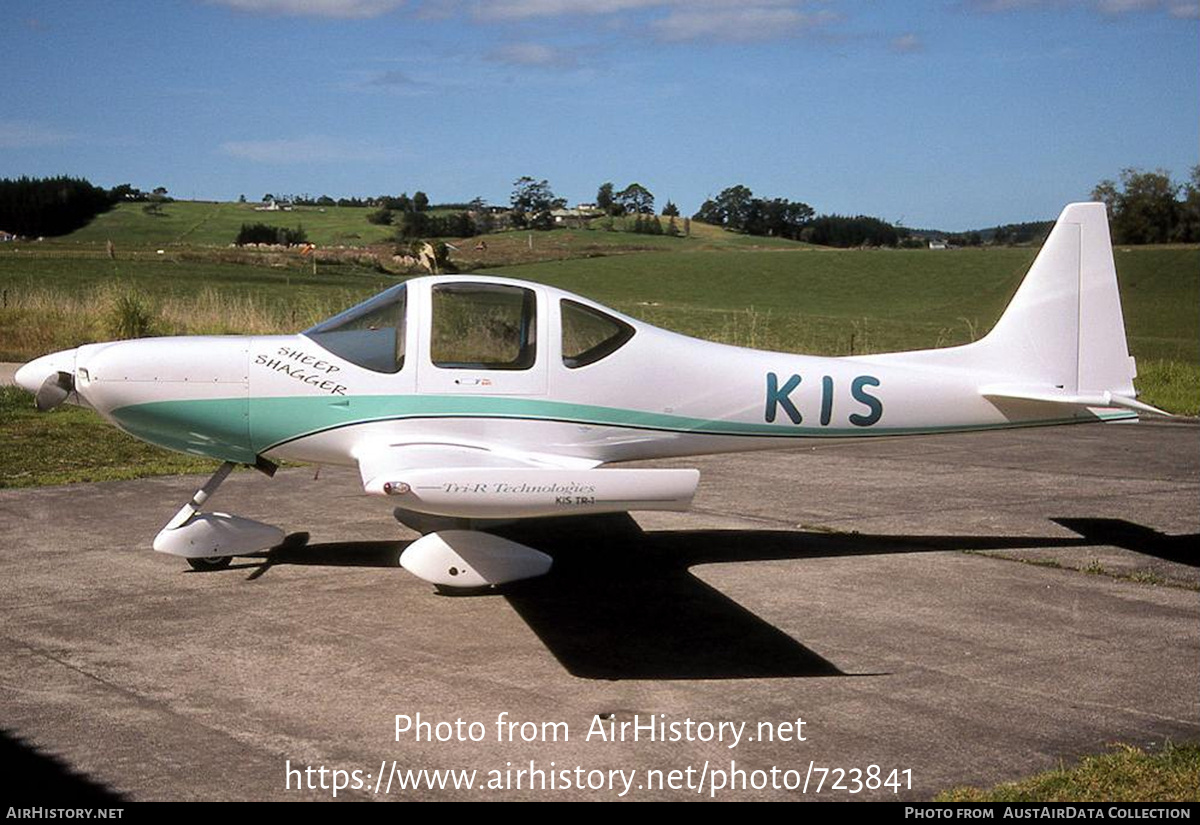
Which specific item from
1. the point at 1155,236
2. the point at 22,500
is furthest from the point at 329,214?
the point at 22,500

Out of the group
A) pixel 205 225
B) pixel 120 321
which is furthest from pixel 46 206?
pixel 120 321

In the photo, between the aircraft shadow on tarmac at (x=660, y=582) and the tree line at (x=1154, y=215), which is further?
the tree line at (x=1154, y=215)

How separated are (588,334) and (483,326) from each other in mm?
702

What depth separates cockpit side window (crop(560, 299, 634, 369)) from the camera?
788 cm

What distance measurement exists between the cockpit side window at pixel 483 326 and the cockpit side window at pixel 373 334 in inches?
9.6

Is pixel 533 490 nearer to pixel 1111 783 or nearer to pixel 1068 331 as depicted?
pixel 1111 783

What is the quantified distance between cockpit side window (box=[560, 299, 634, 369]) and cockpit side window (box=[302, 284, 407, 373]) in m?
1.08

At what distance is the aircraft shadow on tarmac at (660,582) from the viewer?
21.1 feet

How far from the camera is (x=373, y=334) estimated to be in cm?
780

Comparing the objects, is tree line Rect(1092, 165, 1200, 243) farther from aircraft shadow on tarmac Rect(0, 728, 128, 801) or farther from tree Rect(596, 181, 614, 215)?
aircraft shadow on tarmac Rect(0, 728, 128, 801)

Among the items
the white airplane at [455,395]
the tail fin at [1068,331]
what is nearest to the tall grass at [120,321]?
the white airplane at [455,395]

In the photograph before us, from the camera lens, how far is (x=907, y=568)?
8422mm

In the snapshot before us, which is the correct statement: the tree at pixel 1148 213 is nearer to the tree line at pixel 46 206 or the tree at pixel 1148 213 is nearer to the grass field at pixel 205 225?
the grass field at pixel 205 225

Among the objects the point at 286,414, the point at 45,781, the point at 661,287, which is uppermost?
the point at 661,287
